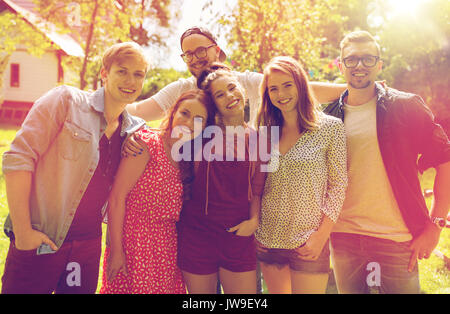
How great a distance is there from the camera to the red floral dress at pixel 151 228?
8.70 feet

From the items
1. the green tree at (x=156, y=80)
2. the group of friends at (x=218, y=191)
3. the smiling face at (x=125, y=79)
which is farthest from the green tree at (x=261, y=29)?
the green tree at (x=156, y=80)

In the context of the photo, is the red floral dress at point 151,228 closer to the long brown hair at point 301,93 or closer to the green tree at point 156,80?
the long brown hair at point 301,93

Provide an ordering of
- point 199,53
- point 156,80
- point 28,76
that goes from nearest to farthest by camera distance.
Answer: point 199,53 < point 28,76 < point 156,80

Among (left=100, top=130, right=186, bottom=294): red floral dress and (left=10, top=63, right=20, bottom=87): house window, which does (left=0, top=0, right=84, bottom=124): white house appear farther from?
(left=100, top=130, right=186, bottom=294): red floral dress

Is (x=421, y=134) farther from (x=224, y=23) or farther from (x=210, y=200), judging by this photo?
(x=224, y=23)

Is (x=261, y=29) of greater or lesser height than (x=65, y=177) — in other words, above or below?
above

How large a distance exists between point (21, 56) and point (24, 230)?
21.2m

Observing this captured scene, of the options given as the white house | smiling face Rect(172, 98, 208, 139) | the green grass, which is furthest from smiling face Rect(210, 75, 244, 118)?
the white house

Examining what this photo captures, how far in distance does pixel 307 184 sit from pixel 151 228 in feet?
3.55

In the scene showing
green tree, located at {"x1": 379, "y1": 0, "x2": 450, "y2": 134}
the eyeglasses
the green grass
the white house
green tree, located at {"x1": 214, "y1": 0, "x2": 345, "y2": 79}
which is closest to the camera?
the eyeglasses

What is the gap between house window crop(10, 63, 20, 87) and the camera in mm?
20594

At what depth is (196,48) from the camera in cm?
339

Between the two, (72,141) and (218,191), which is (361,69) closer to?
(218,191)

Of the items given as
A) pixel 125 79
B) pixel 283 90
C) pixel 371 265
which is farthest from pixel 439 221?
pixel 125 79
